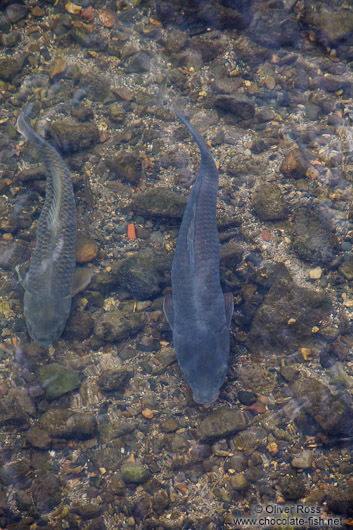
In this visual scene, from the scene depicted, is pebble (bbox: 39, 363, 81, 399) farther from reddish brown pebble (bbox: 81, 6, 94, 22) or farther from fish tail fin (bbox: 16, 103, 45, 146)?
reddish brown pebble (bbox: 81, 6, 94, 22)

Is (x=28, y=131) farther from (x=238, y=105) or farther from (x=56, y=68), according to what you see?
(x=238, y=105)

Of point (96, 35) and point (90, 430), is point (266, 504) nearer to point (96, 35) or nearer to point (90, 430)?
point (90, 430)

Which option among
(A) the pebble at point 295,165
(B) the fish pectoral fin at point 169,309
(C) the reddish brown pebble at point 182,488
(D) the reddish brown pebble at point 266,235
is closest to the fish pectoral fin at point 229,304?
(B) the fish pectoral fin at point 169,309

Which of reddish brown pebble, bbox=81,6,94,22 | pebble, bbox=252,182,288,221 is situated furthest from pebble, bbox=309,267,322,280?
reddish brown pebble, bbox=81,6,94,22

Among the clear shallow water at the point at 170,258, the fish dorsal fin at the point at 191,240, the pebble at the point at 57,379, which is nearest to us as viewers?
the clear shallow water at the point at 170,258

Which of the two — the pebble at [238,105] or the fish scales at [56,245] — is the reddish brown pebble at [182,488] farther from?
the pebble at [238,105]

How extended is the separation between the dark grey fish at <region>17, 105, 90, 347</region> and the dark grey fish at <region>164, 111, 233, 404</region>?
1.53 meters

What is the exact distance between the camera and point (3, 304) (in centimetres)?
560

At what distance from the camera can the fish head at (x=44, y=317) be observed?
4.97 meters

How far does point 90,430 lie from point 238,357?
2.26 meters

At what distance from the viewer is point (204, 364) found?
14.4ft

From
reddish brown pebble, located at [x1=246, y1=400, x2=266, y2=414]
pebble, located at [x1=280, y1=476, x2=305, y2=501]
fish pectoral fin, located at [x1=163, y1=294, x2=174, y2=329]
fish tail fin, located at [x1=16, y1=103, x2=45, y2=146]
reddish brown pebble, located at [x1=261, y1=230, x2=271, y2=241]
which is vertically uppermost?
fish tail fin, located at [x1=16, y1=103, x2=45, y2=146]

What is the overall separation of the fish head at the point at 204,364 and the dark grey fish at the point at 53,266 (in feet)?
6.38

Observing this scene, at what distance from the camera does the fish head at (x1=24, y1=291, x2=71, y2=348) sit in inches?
196
